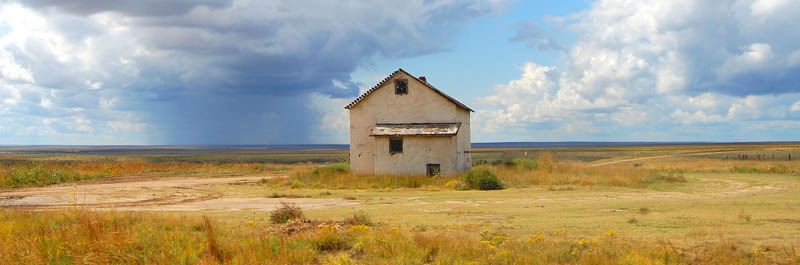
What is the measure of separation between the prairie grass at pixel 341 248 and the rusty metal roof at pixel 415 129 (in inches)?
789

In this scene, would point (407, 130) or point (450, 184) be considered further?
point (407, 130)

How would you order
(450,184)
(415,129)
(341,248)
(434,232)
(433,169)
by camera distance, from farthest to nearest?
(415,129), (433,169), (450,184), (434,232), (341,248)

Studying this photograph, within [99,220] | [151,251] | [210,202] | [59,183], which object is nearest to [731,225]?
[151,251]

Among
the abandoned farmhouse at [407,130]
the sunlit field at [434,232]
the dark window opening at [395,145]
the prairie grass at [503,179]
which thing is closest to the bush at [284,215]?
the sunlit field at [434,232]

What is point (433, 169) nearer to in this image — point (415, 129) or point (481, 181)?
point (415, 129)

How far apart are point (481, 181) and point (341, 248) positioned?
16294 millimetres

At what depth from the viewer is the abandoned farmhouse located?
105ft

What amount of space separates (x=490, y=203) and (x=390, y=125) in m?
15.1

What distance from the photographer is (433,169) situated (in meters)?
32.4

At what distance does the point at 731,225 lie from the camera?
12.6 metres

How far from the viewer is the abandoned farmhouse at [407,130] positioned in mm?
32062

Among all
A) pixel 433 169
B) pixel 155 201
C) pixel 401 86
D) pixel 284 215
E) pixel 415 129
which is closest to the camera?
pixel 284 215

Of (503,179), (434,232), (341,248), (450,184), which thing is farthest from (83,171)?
(341,248)

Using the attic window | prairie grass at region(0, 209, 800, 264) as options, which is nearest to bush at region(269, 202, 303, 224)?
prairie grass at region(0, 209, 800, 264)
